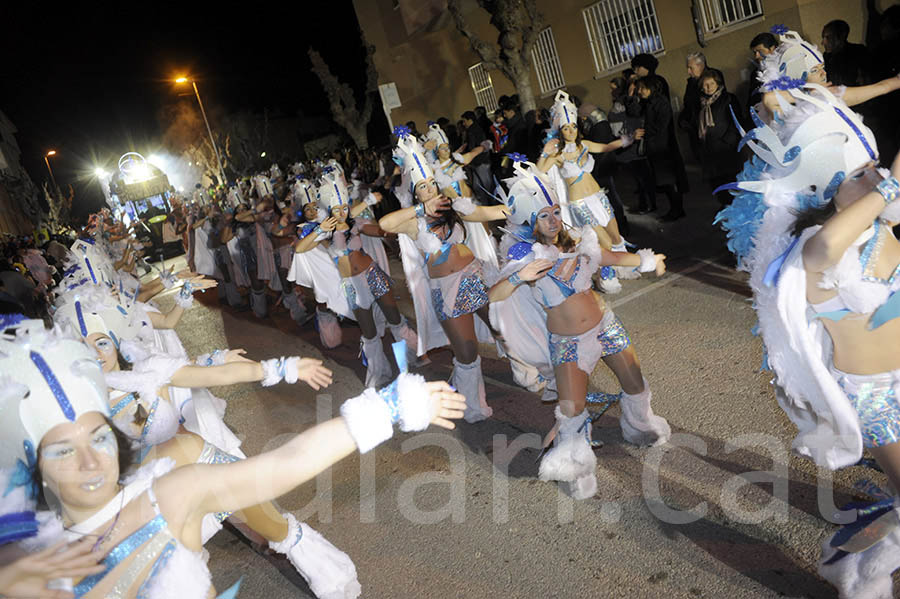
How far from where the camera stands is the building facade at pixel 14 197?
121 feet

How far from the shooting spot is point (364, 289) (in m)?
6.42

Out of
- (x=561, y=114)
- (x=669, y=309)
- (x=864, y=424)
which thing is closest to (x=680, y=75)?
(x=561, y=114)

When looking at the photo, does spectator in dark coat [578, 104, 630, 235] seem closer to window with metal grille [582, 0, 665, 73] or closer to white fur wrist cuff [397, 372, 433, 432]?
window with metal grille [582, 0, 665, 73]

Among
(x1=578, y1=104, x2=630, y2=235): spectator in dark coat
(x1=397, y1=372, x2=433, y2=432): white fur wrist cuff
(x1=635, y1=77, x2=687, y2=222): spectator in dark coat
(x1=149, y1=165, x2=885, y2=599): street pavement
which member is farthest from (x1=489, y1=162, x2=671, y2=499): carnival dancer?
(x1=635, y1=77, x2=687, y2=222): spectator in dark coat

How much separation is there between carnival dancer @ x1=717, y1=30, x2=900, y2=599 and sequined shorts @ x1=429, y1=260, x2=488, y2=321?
9.06 ft

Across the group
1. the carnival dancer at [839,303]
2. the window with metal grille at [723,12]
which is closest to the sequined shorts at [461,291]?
the carnival dancer at [839,303]

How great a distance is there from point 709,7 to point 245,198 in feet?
31.8

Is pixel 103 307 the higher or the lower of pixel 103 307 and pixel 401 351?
the higher

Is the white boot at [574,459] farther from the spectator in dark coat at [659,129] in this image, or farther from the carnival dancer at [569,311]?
the spectator in dark coat at [659,129]

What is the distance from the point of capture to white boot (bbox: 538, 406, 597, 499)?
368cm

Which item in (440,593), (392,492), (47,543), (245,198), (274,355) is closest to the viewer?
(47,543)

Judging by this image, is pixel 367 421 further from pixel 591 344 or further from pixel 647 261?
pixel 647 261

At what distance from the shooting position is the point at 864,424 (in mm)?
2352

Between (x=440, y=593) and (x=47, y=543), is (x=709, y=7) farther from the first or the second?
(x=47, y=543)
